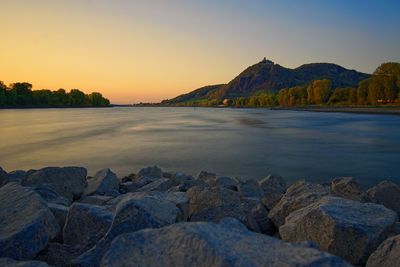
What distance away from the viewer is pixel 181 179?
1114cm

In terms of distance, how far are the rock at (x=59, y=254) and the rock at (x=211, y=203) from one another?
1800 millimetres

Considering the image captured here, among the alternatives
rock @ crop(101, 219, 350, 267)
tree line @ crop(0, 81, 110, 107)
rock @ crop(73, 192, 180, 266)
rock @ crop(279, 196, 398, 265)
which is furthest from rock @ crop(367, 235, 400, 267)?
tree line @ crop(0, 81, 110, 107)

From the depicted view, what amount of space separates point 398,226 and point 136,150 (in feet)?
79.7

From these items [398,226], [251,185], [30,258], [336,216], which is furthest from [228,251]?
[251,185]

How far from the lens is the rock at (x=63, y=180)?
8.18 metres

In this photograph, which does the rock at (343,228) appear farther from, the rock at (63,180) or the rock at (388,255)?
the rock at (63,180)

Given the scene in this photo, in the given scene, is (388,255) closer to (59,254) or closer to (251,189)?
(59,254)

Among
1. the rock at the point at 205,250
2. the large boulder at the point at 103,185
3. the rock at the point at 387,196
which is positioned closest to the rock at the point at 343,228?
the rock at the point at 205,250

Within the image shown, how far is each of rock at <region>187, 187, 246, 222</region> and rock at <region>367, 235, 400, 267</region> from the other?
1.96 metres

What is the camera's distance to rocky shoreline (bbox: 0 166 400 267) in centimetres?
287

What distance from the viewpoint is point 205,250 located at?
9.12 ft

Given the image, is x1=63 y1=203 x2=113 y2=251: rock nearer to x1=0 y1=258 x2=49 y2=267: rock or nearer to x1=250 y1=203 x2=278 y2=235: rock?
x1=0 y1=258 x2=49 y2=267: rock

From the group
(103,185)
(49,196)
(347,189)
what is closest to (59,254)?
(49,196)

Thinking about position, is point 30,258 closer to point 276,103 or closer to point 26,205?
point 26,205
